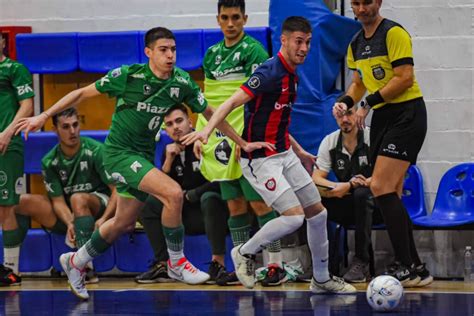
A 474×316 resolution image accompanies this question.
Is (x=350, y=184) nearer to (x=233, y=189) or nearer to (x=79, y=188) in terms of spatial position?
(x=233, y=189)

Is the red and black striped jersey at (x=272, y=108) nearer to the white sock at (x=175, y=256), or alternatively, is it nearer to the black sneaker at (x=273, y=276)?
the white sock at (x=175, y=256)

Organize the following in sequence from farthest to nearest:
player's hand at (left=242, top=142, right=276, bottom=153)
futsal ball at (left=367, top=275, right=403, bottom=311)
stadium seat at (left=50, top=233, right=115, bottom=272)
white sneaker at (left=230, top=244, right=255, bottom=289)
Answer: stadium seat at (left=50, top=233, right=115, bottom=272) < white sneaker at (left=230, top=244, right=255, bottom=289) < player's hand at (left=242, top=142, right=276, bottom=153) < futsal ball at (left=367, top=275, right=403, bottom=311)

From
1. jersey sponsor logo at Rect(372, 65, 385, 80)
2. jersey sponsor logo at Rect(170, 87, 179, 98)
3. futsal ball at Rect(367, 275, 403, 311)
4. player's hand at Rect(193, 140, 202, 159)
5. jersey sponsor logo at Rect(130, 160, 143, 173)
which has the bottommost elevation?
futsal ball at Rect(367, 275, 403, 311)

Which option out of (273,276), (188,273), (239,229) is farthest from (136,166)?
(273,276)

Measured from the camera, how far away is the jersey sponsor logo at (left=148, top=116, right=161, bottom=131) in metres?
7.76

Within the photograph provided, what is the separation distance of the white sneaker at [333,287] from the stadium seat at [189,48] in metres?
2.57

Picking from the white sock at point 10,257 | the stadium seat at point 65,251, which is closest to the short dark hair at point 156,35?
the stadium seat at point 65,251

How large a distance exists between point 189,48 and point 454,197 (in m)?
2.54

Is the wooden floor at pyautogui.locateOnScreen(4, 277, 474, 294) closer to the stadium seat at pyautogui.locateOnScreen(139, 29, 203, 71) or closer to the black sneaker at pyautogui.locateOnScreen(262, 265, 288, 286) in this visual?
the black sneaker at pyautogui.locateOnScreen(262, 265, 288, 286)

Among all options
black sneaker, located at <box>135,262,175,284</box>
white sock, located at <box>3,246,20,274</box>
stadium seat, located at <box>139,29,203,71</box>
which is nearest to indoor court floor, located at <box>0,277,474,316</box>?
black sneaker, located at <box>135,262,175,284</box>

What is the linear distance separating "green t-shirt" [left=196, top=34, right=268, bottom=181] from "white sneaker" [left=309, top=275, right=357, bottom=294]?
119 centimetres

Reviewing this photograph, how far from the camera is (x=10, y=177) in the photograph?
884 cm

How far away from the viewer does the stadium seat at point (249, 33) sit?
905cm

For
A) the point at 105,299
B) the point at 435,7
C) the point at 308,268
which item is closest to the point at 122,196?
the point at 105,299
